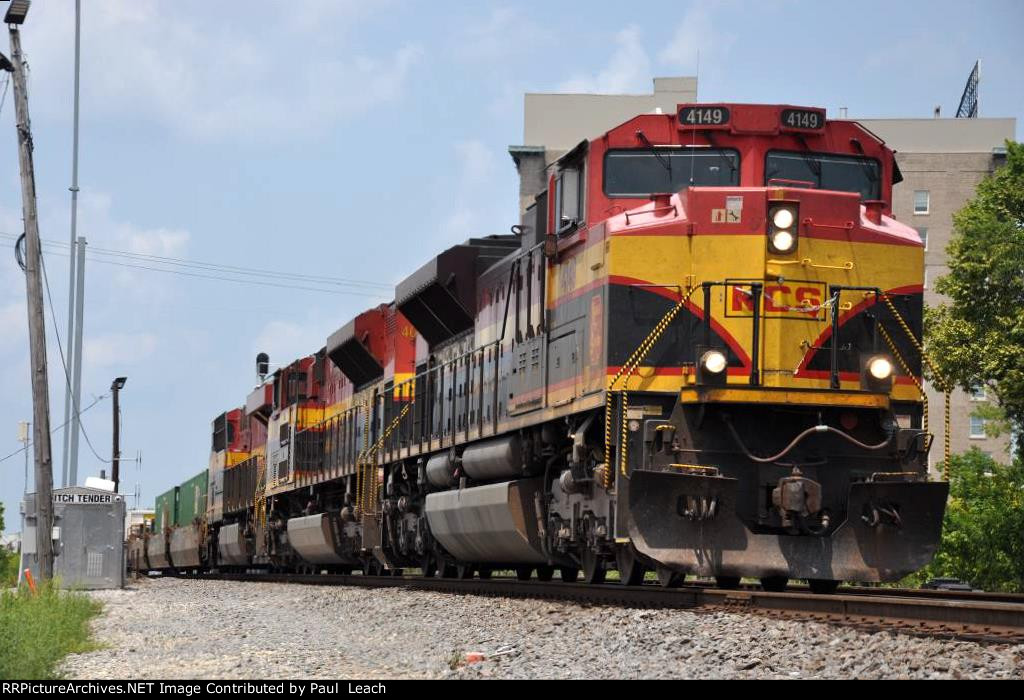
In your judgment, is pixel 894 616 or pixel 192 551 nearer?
pixel 894 616

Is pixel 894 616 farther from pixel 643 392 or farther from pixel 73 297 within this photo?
pixel 73 297

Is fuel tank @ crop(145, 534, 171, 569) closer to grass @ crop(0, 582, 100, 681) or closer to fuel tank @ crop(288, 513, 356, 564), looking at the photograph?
fuel tank @ crop(288, 513, 356, 564)

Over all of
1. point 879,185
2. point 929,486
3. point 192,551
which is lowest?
point 192,551

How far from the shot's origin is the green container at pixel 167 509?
49.6 metres

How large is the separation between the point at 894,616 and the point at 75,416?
97.0ft

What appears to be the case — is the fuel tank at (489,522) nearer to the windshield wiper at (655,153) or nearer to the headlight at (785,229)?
the windshield wiper at (655,153)

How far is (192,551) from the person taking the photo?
1588 inches

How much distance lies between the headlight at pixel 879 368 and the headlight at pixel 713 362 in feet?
4.33

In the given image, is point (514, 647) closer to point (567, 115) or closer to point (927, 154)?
point (567, 115)

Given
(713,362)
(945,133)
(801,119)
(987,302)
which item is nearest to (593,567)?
(713,362)

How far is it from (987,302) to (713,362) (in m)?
20.1

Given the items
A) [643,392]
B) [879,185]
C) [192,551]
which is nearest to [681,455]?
[643,392]

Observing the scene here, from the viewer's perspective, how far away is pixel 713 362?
39.5 feet

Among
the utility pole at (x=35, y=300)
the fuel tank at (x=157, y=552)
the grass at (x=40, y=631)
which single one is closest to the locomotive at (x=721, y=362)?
the grass at (x=40, y=631)
